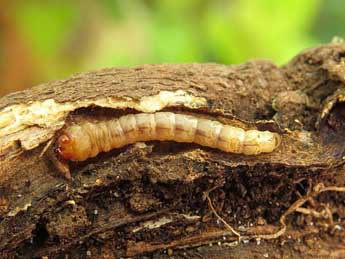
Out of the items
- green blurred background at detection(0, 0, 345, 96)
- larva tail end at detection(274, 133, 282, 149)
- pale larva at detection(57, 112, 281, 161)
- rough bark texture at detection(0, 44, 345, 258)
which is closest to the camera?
rough bark texture at detection(0, 44, 345, 258)

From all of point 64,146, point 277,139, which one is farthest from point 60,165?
point 277,139

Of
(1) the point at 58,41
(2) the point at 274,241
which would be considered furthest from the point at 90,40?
(2) the point at 274,241

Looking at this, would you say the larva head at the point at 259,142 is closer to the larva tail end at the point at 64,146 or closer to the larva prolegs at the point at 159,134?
the larva prolegs at the point at 159,134

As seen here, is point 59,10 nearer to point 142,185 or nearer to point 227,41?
point 227,41

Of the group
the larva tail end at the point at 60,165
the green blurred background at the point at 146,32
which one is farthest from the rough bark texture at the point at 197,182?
the green blurred background at the point at 146,32

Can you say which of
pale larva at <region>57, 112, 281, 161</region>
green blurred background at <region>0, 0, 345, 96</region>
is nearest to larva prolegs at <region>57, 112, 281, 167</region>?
pale larva at <region>57, 112, 281, 161</region>

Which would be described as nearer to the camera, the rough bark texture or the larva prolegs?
the rough bark texture

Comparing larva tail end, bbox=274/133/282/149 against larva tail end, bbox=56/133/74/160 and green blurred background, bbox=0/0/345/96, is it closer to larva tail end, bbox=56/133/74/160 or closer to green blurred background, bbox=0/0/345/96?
larva tail end, bbox=56/133/74/160
